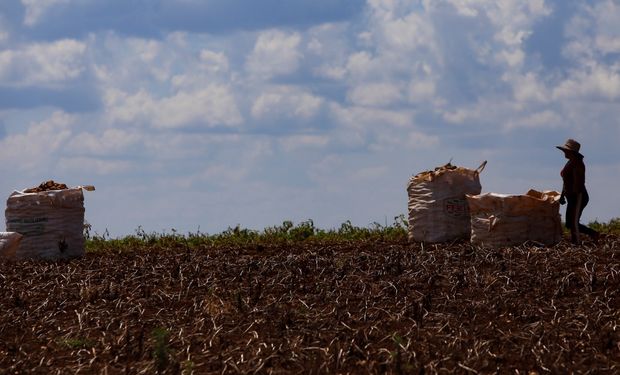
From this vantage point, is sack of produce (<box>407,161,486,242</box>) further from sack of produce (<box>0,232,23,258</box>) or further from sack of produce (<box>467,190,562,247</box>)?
sack of produce (<box>0,232,23,258</box>)

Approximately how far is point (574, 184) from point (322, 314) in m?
6.50

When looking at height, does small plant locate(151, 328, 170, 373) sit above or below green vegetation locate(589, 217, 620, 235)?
below

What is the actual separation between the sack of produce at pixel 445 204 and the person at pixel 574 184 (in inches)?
41.9

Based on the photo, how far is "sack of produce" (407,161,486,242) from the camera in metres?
13.7

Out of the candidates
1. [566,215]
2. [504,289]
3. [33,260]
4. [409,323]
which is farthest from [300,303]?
[566,215]

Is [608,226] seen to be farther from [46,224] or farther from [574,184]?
[46,224]

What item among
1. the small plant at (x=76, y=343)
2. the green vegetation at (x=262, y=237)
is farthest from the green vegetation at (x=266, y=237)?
the small plant at (x=76, y=343)

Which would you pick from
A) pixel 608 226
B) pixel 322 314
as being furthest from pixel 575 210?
pixel 322 314

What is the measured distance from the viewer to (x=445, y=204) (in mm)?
13766

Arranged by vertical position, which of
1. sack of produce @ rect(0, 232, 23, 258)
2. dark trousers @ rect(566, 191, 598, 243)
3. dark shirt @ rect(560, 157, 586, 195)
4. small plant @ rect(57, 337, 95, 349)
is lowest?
small plant @ rect(57, 337, 95, 349)

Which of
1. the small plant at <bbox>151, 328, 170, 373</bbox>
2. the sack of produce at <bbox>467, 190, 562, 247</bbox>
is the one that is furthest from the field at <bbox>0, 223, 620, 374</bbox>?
the sack of produce at <bbox>467, 190, 562, 247</bbox>

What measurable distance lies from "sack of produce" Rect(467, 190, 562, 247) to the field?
1291 millimetres

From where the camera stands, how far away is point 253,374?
→ 641cm

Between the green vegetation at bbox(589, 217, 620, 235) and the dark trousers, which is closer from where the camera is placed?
the dark trousers
